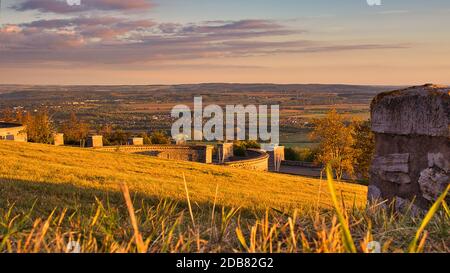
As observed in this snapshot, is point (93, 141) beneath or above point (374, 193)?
beneath

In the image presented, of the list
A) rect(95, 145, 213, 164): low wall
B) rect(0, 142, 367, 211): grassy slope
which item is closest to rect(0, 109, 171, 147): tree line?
rect(95, 145, 213, 164): low wall

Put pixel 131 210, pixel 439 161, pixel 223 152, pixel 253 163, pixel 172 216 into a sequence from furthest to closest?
pixel 223 152, pixel 253 163, pixel 439 161, pixel 172 216, pixel 131 210

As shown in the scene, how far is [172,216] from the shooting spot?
163 inches

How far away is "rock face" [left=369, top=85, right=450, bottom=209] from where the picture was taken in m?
6.06

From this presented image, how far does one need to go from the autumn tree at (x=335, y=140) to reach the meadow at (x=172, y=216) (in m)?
21.0

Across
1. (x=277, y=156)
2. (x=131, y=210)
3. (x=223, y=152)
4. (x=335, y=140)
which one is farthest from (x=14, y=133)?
(x=131, y=210)

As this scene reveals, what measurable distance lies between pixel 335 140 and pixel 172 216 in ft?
124

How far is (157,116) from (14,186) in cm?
10645

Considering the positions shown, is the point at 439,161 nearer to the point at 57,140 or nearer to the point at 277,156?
the point at 57,140

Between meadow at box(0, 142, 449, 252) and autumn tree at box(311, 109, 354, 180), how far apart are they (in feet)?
68.8

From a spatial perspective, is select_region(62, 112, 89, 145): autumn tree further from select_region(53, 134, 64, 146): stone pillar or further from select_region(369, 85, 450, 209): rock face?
select_region(369, 85, 450, 209): rock face

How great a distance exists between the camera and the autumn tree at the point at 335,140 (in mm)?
40344

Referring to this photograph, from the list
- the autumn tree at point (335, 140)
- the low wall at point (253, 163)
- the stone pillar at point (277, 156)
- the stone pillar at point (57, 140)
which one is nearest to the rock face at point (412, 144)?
the low wall at point (253, 163)
